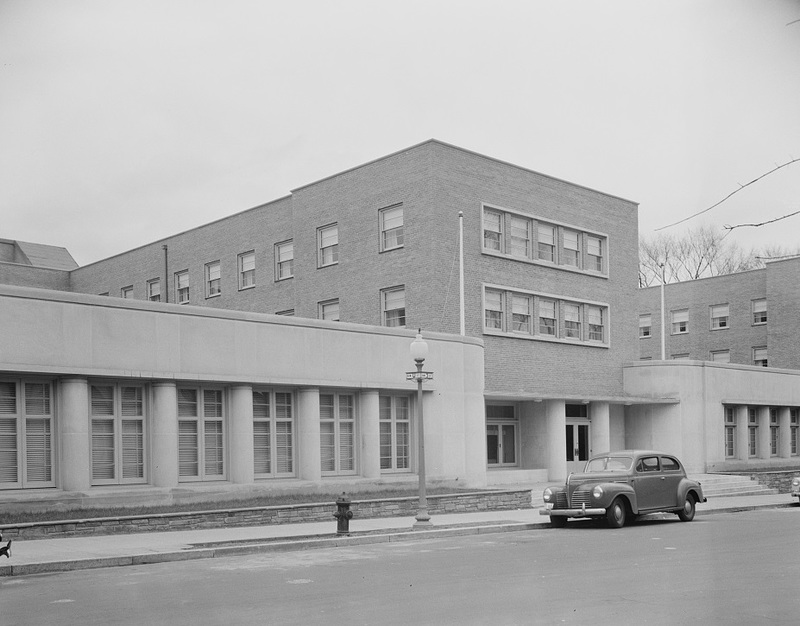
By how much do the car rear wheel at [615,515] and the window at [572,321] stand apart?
54.0 feet

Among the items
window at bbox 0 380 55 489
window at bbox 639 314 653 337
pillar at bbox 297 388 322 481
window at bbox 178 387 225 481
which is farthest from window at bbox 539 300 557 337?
window at bbox 639 314 653 337

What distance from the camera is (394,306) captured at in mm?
34312

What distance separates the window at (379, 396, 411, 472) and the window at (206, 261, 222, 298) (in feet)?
58.8

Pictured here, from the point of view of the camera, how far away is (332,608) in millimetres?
10281

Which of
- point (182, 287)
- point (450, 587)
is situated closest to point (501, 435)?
point (182, 287)

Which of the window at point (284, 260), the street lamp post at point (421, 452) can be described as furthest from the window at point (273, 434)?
the window at point (284, 260)

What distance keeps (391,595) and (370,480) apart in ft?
49.3

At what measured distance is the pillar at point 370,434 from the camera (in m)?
26.5

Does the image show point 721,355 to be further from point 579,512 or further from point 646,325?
point 579,512

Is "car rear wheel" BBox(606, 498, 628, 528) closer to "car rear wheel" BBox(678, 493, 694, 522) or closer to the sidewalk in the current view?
the sidewalk

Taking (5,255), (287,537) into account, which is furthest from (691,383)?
(5,255)

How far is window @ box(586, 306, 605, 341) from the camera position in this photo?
3841 cm

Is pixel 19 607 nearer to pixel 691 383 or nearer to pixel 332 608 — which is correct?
pixel 332 608

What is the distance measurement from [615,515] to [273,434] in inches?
352
